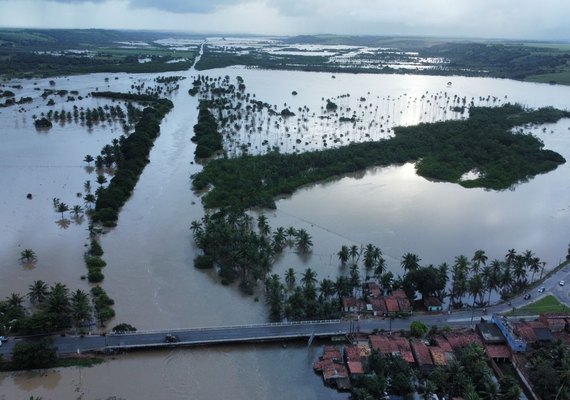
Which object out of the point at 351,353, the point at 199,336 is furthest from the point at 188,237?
the point at 351,353

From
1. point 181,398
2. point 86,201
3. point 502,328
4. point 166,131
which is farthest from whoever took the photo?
point 166,131

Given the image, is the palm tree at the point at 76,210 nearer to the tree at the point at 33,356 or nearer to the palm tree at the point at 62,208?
the palm tree at the point at 62,208

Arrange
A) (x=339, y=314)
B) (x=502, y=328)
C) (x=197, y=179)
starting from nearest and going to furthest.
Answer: (x=502, y=328), (x=339, y=314), (x=197, y=179)

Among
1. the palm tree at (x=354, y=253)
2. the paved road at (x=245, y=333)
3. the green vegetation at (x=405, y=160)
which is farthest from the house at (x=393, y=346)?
the green vegetation at (x=405, y=160)

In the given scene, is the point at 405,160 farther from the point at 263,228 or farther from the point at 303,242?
the point at 263,228

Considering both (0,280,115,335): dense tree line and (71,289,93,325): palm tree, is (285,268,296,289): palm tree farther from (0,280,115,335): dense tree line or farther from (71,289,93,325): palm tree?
(71,289,93,325): palm tree

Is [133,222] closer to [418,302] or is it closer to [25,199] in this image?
[25,199]

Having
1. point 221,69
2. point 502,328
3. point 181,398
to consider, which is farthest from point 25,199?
point 221,69
